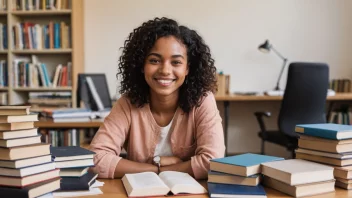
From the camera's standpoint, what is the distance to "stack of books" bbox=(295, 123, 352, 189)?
40.9 inches

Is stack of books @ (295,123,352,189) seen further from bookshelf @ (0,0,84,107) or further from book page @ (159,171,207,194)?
bookshelf @ (0,0,84,107)

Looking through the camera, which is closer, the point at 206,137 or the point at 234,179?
the point at 234,179

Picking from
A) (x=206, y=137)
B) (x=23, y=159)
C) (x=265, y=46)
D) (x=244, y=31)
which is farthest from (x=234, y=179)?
(x=244, y=31)

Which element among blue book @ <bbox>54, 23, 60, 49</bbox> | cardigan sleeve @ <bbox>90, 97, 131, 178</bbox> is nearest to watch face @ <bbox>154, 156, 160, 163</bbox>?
cardigan sleeve @ <bbox>90, 97, 131, 178</bbox>

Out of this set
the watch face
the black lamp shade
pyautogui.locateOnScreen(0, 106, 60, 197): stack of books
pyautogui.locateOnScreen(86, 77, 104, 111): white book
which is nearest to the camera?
pyautogui.locateOnScreen(0, 106, 60, 197): stack of books

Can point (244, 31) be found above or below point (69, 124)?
above

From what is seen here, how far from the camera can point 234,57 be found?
154 inches

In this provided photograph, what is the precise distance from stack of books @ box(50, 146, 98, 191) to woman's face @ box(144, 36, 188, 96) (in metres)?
0.45

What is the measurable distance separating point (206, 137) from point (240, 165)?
37cm

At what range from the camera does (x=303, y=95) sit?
270cm

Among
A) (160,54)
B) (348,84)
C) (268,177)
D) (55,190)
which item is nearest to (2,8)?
(160,54)

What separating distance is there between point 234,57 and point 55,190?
3209mm

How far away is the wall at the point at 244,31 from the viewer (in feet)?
12.6

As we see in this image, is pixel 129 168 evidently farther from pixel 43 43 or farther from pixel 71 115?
pixel 43 43
